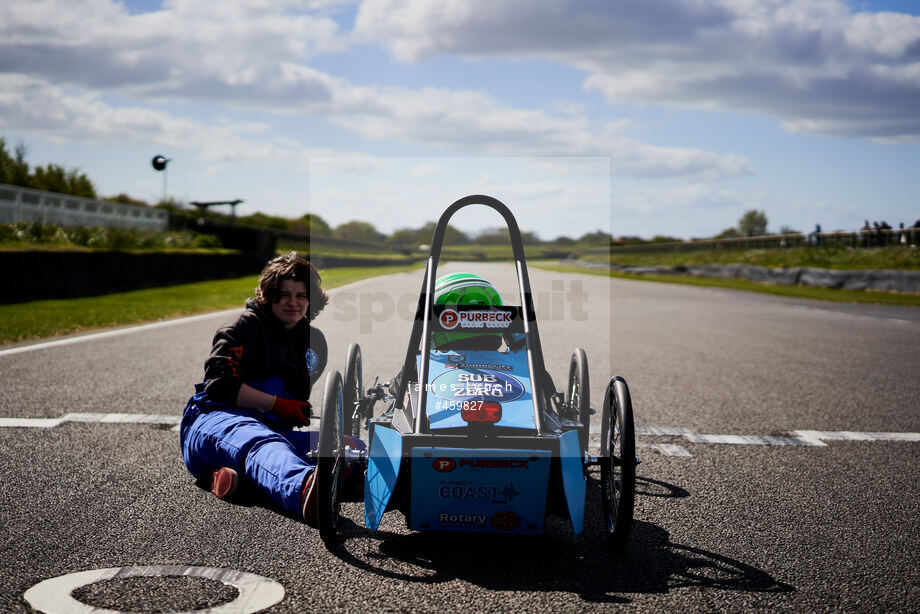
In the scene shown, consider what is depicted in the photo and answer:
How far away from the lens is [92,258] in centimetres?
1452

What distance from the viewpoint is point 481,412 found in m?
3.12

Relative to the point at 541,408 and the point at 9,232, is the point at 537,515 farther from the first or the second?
the point at 9,232

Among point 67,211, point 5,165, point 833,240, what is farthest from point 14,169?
point 833,240

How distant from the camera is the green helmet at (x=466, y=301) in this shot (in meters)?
4.21

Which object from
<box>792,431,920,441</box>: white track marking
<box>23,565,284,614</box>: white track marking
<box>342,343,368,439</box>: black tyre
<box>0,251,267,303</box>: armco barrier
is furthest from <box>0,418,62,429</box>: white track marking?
<box>0,251,267,303</box>: armco barrier

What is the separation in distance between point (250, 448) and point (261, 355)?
2.33ft

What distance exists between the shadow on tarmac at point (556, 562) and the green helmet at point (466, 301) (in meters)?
1.18

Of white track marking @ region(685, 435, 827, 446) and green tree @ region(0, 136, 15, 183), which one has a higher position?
green tree @ region(0, 136, 15, 183)

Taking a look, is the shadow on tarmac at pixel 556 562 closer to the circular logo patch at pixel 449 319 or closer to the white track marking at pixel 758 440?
the circular logo patch at pixel 449 319

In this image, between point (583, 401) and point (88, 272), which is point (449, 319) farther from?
point (88, 272)

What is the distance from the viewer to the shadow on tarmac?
286 cm

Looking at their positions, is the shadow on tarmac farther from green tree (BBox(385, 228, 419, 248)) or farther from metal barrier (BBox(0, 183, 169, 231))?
metal barrier (BBox(0, 183, 169, 231))

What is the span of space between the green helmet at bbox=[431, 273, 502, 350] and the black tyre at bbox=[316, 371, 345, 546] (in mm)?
951

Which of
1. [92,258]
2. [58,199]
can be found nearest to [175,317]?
[92,258]
